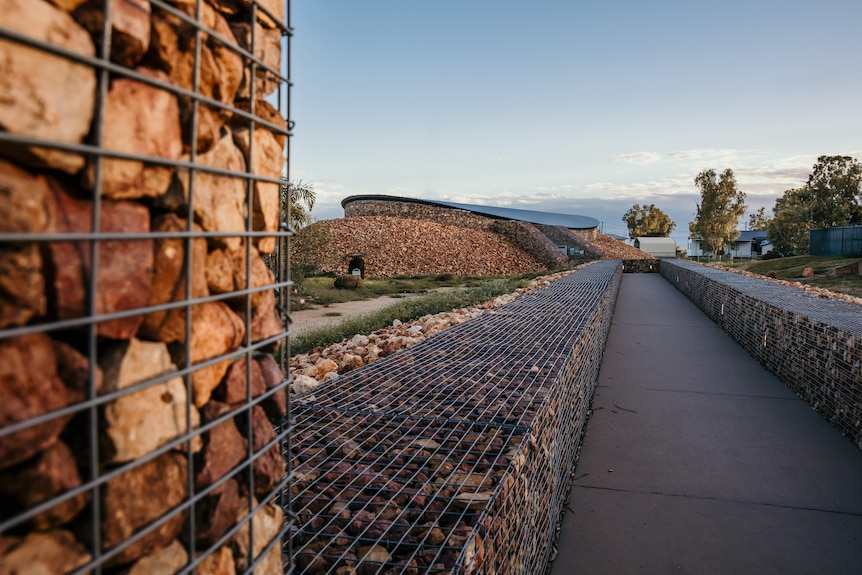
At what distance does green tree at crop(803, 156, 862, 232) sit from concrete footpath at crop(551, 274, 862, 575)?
3565 cm

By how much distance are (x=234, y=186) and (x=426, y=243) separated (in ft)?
101

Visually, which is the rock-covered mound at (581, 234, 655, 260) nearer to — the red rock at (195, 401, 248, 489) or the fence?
the fence

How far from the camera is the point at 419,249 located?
31.3m

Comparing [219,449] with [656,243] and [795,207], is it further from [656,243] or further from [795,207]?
[656,243]

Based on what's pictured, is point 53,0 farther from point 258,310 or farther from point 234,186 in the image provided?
point 258,310

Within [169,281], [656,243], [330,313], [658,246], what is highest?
[656,243]

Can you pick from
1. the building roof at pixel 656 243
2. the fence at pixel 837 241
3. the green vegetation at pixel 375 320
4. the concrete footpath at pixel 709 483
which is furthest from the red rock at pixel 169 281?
the building roof at pixel 656 243

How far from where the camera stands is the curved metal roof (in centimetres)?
4716

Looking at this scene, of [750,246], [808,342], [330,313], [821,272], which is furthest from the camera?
[750,246]

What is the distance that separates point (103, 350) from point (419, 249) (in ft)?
99.7

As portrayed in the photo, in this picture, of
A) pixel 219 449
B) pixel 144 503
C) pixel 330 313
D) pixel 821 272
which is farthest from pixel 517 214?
pixel 144 503

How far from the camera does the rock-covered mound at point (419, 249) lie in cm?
2930

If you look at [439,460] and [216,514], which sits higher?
[216,514]

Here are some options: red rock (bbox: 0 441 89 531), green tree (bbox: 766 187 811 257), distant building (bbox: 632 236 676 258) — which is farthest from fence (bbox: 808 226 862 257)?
red rock (bbox: 0 441 89 531)
